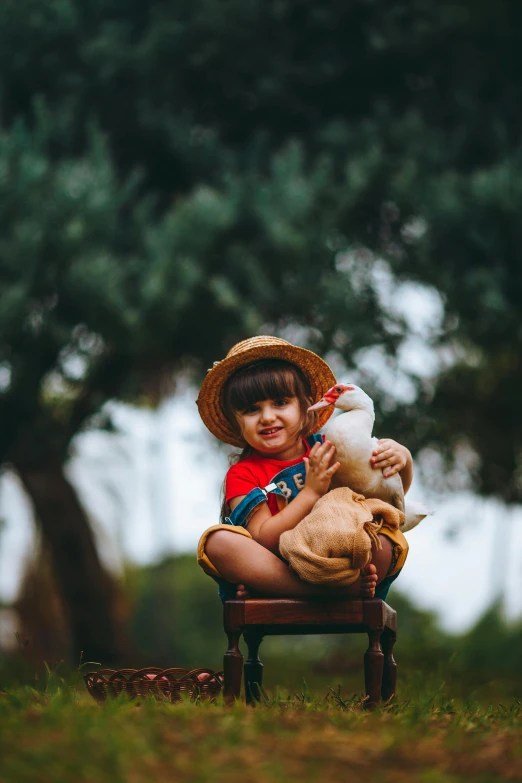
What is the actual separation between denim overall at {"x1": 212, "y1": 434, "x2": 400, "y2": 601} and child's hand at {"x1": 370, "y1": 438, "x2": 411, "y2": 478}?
280 millimetres

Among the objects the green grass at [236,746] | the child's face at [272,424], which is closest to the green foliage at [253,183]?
the child's face at [272,424]

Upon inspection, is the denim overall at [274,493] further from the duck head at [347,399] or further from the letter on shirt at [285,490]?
the duck head at [347,399]

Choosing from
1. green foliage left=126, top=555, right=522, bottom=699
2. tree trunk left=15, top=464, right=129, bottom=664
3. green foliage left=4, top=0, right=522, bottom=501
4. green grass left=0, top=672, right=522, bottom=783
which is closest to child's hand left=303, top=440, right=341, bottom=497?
green grass left=0, top=672, right=522, bottom=783

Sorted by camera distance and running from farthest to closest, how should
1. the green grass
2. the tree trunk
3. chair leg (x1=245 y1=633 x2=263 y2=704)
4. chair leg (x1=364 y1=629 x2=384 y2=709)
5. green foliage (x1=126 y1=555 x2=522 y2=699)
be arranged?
the tree trunk → green foliage (x1=126 y1=555 x2=522 y2=699) → chair leg (x1=245 y1=633 x2=263 y2=704) → chair leg (x1=364 y1=629 x2=384 y2=709) → the green grass

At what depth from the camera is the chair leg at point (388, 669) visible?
3.39 m

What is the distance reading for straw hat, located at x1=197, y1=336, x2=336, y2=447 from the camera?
3537mm

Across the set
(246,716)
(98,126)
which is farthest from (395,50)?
(246,716)

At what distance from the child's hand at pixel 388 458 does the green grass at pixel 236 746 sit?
84cm

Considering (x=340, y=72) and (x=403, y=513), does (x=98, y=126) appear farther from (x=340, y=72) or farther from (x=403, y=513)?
(x=403, y=513)

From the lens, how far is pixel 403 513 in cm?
Result: 328

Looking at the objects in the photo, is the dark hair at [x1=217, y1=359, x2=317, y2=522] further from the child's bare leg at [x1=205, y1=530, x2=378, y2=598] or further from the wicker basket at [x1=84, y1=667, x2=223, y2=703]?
the wicker basket at [x1=84, y1=667, x2=223, y2=703]

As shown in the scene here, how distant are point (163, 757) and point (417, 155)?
5.43 m

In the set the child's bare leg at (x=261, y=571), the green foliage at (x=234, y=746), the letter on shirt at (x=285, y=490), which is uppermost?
the letter on shirt at (x=285, y=490)

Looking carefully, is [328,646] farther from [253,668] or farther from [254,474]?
[254,474]
